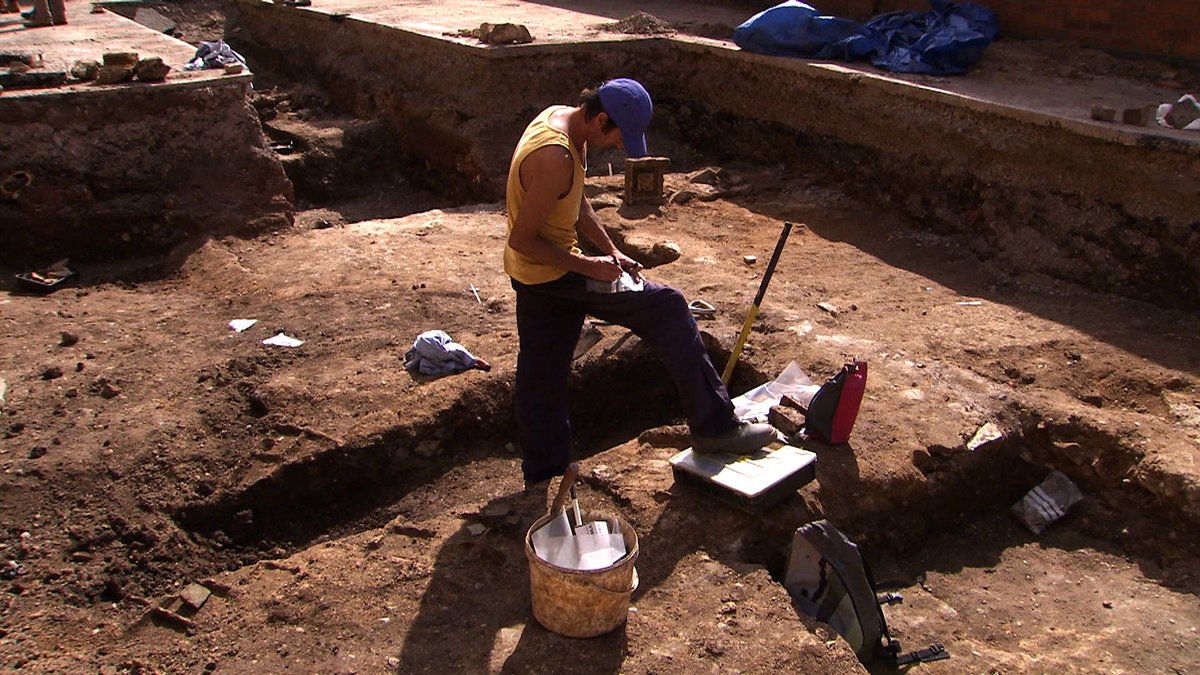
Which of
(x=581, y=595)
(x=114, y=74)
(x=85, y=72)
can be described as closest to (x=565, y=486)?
(x=581, y=595)

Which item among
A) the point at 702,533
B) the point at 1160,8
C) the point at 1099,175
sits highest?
the point at 1160,8

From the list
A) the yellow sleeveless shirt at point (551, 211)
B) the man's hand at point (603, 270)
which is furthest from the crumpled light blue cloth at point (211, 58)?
the man's hand at point (603, 270)

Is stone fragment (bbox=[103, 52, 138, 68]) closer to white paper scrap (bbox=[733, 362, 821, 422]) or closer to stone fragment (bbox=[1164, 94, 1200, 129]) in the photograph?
white paper scrap (bbox=[733, 362, 821, 422])

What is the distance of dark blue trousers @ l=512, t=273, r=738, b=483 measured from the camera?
12.4 feet

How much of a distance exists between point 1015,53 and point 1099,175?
2.47m

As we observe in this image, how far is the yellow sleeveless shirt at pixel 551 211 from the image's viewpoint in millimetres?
3574

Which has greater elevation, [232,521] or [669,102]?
Answer: [669,102]

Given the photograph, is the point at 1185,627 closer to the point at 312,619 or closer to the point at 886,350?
the point at 886,350

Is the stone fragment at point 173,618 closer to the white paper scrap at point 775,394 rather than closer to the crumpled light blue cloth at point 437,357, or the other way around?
the crumpled light blue cloth at point 437,357

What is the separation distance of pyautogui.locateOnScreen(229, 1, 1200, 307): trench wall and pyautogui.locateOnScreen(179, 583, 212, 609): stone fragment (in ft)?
16.9

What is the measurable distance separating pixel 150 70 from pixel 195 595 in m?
4.62

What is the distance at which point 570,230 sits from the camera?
150 inches

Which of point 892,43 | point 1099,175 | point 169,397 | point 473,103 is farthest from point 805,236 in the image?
point 169,397

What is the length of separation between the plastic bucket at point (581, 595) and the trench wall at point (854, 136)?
4.34 meters
